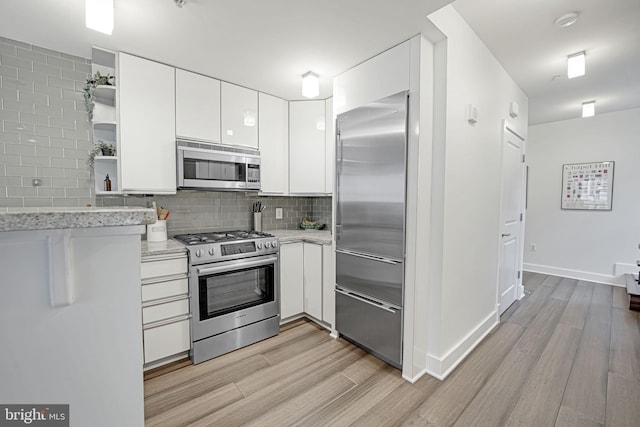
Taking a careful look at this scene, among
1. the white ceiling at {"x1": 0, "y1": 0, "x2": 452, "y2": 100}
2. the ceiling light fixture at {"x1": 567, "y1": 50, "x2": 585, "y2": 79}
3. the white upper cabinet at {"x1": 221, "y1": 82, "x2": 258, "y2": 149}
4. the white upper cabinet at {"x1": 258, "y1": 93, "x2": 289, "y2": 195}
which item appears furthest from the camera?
the white upper cabinet at {"x1": 258, "y1": 93, "x2": 289, "y2": 195}

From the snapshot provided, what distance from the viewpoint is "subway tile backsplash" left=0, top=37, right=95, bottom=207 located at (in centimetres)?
202

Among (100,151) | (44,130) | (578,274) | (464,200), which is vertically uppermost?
(44,130)

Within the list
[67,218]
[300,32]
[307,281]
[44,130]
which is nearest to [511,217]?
[307,281]

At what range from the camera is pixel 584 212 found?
4398 millimetres

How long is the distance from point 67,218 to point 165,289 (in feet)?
5.45

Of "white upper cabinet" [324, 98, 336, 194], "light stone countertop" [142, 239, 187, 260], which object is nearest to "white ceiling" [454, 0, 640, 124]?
"white upper cabinet" [324, 98, 336, 194]

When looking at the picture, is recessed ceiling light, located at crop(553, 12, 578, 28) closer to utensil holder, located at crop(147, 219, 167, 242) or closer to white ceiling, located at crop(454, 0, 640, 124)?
white ceiling, located at crop(454, 0, 640, 124)

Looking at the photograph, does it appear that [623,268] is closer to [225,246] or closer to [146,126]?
[225,246]

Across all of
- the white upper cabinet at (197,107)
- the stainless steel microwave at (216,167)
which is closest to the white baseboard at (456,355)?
the stainless steel microwave at (216,167)

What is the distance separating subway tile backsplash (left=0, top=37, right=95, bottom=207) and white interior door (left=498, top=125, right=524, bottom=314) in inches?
155

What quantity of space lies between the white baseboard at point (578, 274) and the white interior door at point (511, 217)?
1607mm

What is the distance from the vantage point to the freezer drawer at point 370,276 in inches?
81.7

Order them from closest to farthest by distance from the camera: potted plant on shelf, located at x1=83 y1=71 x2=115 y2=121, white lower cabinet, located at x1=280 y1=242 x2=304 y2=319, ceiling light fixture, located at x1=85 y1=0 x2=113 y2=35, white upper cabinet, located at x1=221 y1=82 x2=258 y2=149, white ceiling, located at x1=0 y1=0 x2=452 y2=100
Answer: ceiling light fixture, located at x1=85 y1=0 x2=113 y2=35
white ceiling, located at x1=0 y1=0 x2=452 y2=100
potted plant on shelf, located at x1=83 y1=71 x2=115 y2=121
white upper cabinet, located at x1=221 y1=82 x2=258 y2=149
white lower cabinet, located at x1=280 y1=242 x2=304 y2=319

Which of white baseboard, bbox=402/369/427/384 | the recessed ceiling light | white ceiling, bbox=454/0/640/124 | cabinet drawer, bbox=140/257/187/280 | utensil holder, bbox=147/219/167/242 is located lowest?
white baseboard, bbox=402/369/427/384
